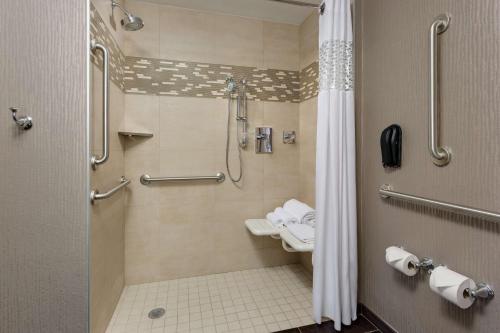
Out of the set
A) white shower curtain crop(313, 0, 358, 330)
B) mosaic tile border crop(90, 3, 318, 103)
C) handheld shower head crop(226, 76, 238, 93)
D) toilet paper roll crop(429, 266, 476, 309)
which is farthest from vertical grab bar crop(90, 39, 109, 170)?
toilet paper roll crop(429, 266, 476, 309)

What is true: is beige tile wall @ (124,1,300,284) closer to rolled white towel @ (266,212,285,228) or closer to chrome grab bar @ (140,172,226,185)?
chrome grab bar @ (140,172,226,185)

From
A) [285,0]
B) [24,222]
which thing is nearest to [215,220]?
[24,222]

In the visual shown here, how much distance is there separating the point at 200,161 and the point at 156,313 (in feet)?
3.90

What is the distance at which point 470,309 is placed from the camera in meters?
0.93

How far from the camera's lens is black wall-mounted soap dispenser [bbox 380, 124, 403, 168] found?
48.0 inches

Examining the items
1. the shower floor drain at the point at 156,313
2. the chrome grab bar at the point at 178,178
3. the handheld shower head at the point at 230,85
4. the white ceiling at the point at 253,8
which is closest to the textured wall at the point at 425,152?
the white ceiling at the point at 253,8

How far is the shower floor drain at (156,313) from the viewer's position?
5.29 ft

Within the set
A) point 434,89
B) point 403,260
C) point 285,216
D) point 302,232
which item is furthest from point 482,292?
point 285,216

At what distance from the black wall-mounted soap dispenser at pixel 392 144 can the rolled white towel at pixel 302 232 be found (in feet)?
2.43

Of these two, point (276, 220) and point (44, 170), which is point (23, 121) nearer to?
point (44, 170)

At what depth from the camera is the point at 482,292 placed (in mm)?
863

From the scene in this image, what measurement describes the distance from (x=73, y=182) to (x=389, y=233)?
1.66 metres

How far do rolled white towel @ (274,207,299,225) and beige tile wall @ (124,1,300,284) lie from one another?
187mm

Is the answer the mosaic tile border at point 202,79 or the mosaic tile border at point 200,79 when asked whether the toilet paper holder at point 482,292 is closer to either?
the mosaic tile border at point 202,79
